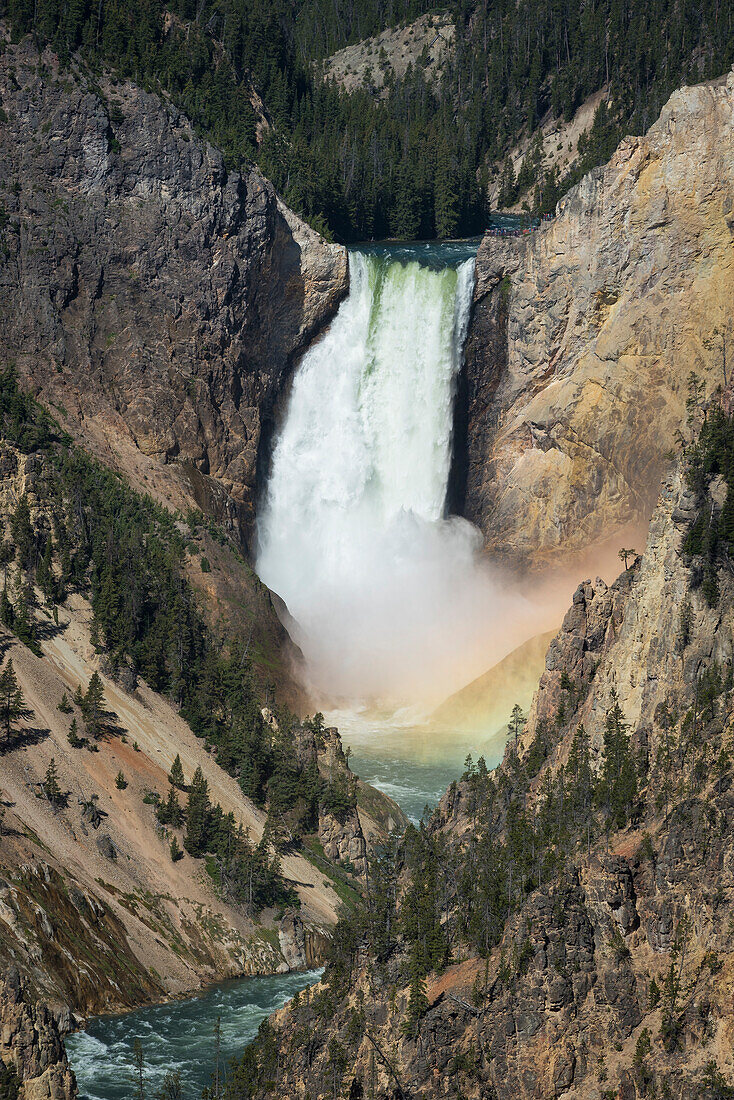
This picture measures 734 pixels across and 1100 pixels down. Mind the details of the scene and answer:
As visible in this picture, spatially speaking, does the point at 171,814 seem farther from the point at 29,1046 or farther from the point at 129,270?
the point at 129,270

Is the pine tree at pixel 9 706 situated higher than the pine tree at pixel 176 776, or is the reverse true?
the pine tree at pixel 9 706

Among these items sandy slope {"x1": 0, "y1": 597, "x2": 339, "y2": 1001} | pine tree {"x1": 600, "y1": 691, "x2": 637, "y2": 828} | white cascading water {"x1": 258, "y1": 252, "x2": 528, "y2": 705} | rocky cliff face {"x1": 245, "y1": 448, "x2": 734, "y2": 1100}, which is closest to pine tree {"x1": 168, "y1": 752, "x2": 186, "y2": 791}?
sandy slope {"x1": 0, "y1": 597, "x2": 339, "y2": 1001}

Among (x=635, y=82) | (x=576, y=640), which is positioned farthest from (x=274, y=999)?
(x=635, y=82)

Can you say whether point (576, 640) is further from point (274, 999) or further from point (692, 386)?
point (692, 386)

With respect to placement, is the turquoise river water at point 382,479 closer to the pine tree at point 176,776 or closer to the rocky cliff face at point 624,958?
the pine tree at point 176,776

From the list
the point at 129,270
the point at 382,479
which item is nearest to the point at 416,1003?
the point at 129,270

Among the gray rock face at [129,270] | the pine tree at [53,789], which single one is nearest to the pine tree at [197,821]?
the pine tree at [53,789]

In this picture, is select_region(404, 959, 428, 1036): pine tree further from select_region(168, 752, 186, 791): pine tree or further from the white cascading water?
the white cascading water
